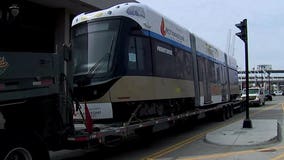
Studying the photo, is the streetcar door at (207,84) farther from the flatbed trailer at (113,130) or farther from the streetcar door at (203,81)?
the flatbed trailer at (113,130)

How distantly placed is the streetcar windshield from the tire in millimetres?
3683

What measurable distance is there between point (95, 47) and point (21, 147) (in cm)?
461

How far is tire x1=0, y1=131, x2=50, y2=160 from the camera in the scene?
7.63 metres

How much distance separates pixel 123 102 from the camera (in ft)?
39.3

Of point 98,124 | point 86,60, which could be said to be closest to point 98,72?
point 86,60

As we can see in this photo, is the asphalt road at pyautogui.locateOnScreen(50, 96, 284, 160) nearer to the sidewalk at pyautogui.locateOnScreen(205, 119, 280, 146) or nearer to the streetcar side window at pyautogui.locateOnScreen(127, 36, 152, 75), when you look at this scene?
the sidewalk at pyautogui.locateOnScreen(205, 119, 280, 146)

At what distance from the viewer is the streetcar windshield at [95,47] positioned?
38.5 feet

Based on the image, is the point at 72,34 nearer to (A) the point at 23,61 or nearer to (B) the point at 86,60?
(B) the point at 86,60

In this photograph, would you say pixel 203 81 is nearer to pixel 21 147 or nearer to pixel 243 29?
pixel 243 29

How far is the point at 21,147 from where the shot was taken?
793 cm

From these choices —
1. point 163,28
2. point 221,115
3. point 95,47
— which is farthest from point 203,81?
point 95,47

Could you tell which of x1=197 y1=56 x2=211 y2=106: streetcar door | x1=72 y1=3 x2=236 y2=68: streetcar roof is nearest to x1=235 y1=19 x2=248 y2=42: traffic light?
x1=72 y1=3 x2=236 y2=68: streetcar roof

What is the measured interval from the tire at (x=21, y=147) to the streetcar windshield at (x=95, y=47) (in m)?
3.68

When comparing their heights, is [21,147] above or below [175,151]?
above
